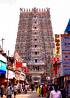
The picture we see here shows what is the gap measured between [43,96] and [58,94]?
99.4 feet

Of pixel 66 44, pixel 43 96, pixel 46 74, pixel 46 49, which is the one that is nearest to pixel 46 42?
pixel 46 49

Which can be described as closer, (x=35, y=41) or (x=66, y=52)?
(x=66, y=52)

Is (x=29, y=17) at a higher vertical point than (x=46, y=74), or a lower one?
higher

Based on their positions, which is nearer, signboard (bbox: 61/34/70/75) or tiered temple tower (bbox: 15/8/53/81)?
signboard (bbox: 61/34/70/75)

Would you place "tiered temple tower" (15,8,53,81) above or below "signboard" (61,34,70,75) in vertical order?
above

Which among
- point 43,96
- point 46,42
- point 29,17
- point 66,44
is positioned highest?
point 29,17

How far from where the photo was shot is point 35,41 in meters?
133

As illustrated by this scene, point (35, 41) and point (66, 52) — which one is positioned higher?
point (35, 41)

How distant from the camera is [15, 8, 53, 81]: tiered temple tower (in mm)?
131375

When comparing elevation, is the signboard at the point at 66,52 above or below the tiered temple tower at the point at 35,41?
below

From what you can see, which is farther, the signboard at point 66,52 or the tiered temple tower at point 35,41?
the tiered temple tower at point 35,41

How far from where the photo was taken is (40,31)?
134m

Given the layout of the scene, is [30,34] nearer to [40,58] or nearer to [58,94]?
[40,58]

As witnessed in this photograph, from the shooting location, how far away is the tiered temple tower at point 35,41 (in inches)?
5172
